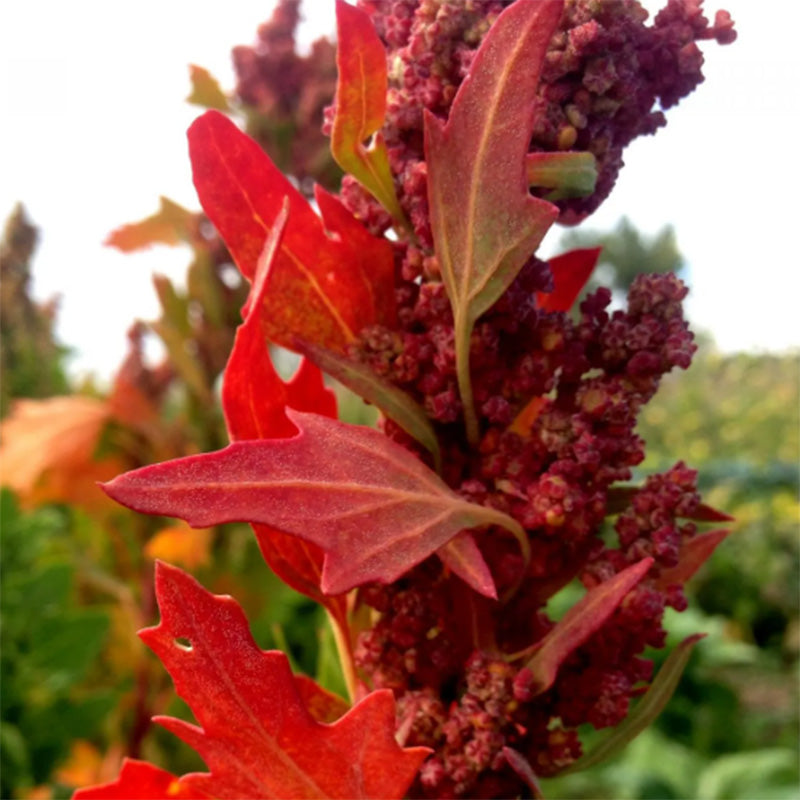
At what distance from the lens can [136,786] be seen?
0.47 meters

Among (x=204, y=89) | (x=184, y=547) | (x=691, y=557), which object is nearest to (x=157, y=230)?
(x=204, y=89)

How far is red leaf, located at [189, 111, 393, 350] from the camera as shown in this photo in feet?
1.43

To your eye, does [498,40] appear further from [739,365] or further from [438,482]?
[739,365]

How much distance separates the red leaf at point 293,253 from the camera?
1.43 feet

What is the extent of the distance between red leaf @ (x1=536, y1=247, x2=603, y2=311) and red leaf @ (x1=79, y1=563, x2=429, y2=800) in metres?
0.26

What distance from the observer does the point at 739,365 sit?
18.4 ft

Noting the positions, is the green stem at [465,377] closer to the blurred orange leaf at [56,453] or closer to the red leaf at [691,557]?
the red leaf at [691,557]

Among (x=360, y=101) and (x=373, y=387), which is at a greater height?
(x=360, y=101)

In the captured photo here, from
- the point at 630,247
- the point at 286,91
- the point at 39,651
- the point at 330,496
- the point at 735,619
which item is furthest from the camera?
the point at 630,247

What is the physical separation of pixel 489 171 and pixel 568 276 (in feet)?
0.53

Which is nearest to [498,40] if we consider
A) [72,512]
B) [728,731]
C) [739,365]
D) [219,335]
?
[219,335]

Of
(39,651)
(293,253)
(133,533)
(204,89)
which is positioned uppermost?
(204,89)

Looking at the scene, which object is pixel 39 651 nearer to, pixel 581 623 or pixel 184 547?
pixel 184 547

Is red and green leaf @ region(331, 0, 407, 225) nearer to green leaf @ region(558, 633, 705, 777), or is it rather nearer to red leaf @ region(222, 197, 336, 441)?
red leaf @ region(222, 197, 336, 441)
